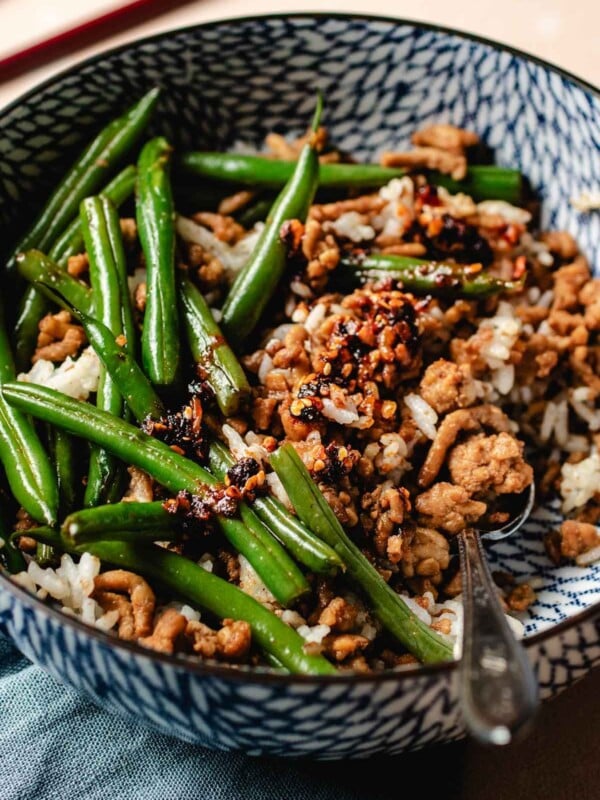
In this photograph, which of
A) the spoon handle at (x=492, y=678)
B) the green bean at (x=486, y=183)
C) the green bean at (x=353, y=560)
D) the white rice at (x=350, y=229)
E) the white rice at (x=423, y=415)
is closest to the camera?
the spoon handle at (x=492, y=678)

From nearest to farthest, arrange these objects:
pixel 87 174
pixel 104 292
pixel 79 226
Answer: pixel 104 292 → pixel 79 226 → pixel 87 174

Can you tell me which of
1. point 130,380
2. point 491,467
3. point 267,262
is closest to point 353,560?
point 491,467

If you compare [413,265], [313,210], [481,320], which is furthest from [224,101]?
[481,320]

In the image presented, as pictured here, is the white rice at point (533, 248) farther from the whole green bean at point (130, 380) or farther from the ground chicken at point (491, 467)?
the whole green bean at point (130, 380)

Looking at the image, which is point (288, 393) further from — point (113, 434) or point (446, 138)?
point (446, 138)

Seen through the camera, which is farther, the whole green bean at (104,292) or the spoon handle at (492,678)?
the whole green bean at (104,292)

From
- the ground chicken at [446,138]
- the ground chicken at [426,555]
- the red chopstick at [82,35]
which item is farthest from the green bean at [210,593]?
the red chopstick at [82,35]

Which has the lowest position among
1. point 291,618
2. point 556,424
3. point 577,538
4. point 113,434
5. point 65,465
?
point 577,538
